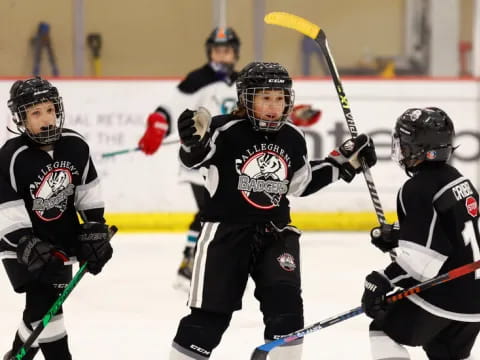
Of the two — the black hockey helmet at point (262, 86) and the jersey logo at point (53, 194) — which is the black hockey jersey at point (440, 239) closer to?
the black hockey helmet at point (262, 86)

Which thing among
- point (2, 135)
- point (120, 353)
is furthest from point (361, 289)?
point (2, 135)

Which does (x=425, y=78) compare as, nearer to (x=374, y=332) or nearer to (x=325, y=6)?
(x=325, y=6)

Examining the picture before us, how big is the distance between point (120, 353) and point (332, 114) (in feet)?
9.92

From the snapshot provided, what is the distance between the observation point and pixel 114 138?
6.16 m

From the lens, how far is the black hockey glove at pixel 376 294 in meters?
2.59

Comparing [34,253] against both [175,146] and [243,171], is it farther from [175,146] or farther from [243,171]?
[175,146]

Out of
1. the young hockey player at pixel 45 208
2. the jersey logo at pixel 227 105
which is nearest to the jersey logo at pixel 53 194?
the young hockey player at pixel 45 208

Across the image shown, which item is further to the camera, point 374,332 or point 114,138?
point 114,138

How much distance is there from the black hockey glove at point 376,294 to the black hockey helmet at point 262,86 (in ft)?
1.88

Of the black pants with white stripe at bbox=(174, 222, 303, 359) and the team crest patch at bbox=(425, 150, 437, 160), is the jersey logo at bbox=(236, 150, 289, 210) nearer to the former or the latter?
the black pants with white stripe at bbox=(174, 222, 303, 359)

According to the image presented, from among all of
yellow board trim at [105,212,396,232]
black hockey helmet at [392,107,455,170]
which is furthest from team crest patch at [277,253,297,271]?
yellow board trim at [105,212,396,232]

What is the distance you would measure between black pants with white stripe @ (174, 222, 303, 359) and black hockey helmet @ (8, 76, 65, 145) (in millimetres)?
525

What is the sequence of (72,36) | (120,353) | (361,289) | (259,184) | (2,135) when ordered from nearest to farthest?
1. (259,184)
2. (120,353)
3. (361,289)
4. (2,135)
5. (72,36)

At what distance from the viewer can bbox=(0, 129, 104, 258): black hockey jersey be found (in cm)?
288
